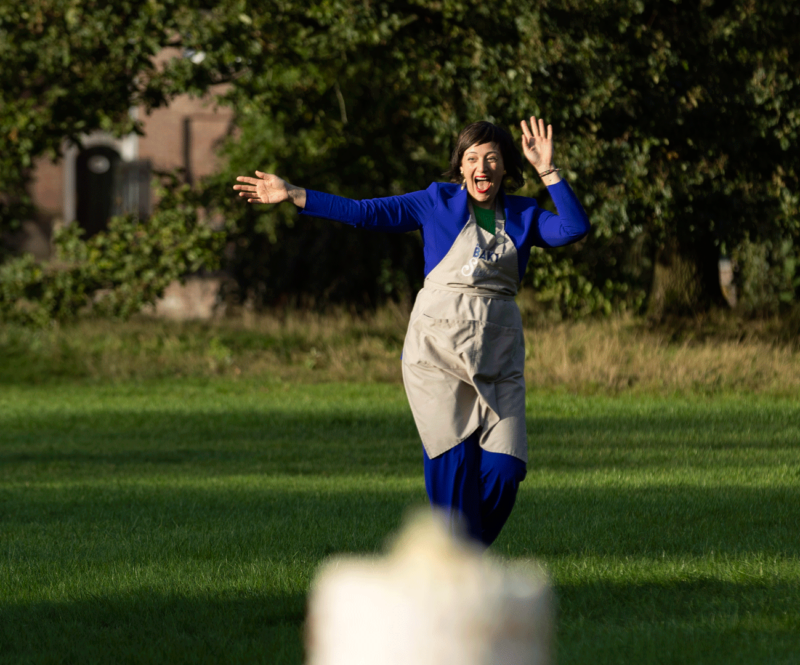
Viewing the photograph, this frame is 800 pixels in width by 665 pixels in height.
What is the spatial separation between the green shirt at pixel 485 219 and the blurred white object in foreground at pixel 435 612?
12.6ft

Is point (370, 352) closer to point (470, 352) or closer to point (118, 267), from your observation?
point (118, 267)

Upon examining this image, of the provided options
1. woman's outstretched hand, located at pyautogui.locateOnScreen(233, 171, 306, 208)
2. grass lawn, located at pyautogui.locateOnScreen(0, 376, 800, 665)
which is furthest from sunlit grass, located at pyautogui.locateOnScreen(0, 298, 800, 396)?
woman's outstretched hand, located at pyautogui.locateOnScreen(233, 171, 306, 208)

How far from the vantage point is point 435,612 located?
1229mm

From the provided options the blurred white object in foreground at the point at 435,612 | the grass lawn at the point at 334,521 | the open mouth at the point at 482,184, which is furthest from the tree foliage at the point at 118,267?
the blurred white object in foreground at the point at 435,612

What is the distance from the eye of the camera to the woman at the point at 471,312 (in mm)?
4867

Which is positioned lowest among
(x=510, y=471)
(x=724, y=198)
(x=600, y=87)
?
(x=510, y=471)

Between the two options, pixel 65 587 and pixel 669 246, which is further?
pixel 669 246

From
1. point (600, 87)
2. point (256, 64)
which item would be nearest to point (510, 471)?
point (600, 87)

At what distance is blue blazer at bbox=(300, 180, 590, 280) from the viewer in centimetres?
496

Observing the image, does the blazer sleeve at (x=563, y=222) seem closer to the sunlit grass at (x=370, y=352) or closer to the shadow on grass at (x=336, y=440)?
the shadow on grass at (x=336, y=440)

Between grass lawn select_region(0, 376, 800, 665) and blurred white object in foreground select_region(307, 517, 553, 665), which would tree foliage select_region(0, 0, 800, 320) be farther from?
blurred white object in foreground select_region(307, 517, 553, 665)

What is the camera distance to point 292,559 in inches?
248

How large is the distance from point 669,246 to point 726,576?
1274 centimetres

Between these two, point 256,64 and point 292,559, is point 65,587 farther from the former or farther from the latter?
point 256,64
